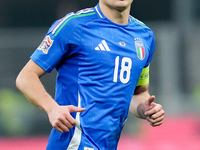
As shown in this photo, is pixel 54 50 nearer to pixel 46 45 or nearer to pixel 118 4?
pixel 46 45

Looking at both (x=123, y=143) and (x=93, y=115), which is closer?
(x=93, y=115)

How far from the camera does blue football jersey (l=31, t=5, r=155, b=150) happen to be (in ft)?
9.84

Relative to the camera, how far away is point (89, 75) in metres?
3.06

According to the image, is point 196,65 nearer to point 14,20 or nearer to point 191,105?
point 191,105

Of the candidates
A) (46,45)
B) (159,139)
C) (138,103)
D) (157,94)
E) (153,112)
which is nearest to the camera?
(46,45)

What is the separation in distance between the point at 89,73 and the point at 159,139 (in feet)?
14.1

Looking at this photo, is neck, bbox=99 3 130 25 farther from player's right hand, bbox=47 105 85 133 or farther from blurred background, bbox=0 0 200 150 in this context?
blurred background, bbox=0 0 200 150

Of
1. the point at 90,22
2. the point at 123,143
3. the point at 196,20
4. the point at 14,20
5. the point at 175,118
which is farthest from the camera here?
the point at 14,20

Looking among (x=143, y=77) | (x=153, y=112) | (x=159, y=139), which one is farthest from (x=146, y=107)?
(x=159, y=139)

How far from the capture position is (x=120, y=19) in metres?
3.24

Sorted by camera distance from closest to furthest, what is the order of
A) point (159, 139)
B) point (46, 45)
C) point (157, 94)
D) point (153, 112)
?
1. point (46, 45)
2. point (153, 112)
3. point (159, 139)
4. point (157, 94)

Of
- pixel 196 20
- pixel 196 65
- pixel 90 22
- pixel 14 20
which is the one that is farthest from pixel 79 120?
pixel 14 20

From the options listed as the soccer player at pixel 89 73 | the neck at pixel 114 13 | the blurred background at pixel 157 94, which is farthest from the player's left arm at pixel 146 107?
the blurred background at pixel 157 94

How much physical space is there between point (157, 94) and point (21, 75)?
17.2 feet
